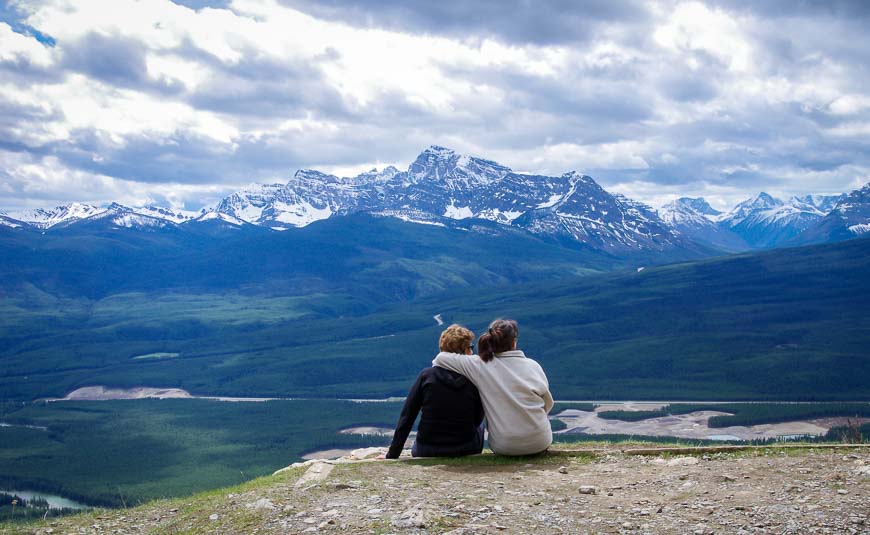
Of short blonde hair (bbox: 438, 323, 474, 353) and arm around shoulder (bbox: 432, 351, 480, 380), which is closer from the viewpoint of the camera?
arm around shoulder (bbox: 432, 351, 480, 380)

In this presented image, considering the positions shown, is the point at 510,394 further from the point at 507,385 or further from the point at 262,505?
the point at 262,505

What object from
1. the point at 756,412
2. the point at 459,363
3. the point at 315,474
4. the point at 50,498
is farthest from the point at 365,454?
the point at 756,412

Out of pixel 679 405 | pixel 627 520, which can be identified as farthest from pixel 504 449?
pixel 679 405

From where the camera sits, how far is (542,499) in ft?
50.1

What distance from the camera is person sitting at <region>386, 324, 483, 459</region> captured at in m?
18.5

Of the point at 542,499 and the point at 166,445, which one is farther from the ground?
the point at 542,499

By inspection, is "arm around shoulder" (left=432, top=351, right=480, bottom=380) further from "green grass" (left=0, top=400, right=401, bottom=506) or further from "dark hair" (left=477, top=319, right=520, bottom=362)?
"green grass" (left=0, top=400, right=401, bottom=506)

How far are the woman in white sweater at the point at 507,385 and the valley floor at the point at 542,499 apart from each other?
81 centimetres

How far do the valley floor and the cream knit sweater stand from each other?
0.69 meters

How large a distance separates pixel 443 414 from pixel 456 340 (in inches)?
72.2

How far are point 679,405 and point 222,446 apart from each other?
319 feet

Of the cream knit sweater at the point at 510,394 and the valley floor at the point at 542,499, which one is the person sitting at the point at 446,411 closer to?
the cream knit sweater at the point at 510,394

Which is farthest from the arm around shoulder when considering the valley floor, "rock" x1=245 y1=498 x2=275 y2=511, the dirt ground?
the dirt ground

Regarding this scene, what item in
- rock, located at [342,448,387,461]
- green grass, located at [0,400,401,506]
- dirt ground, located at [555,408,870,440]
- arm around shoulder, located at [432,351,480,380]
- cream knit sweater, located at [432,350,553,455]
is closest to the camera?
cream knit sweater, located at [432,350,553,455]
